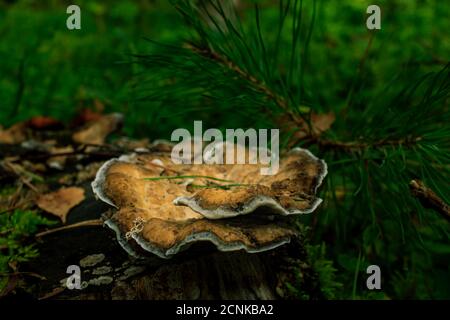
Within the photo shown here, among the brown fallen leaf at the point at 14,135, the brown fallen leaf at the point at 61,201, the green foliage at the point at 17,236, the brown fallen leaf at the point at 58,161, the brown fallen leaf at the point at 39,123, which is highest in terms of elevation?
the brown fallen leaf at the point at 39,123

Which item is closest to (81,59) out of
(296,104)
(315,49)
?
(315,49)

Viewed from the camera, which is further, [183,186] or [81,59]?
[81,59]

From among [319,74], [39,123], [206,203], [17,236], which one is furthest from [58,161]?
[319,74]

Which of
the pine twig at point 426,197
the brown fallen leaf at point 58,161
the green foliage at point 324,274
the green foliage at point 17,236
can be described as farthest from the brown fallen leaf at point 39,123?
the pine twig at point 426,197

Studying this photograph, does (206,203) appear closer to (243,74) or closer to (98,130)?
(243,74)

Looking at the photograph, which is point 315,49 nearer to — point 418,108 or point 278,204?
point 418,108

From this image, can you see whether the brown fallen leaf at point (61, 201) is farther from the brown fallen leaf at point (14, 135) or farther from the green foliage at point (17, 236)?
the brown fallen leaf at point (14, 135)

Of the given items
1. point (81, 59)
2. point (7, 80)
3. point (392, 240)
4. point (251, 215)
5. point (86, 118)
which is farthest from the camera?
point (81, 59)
